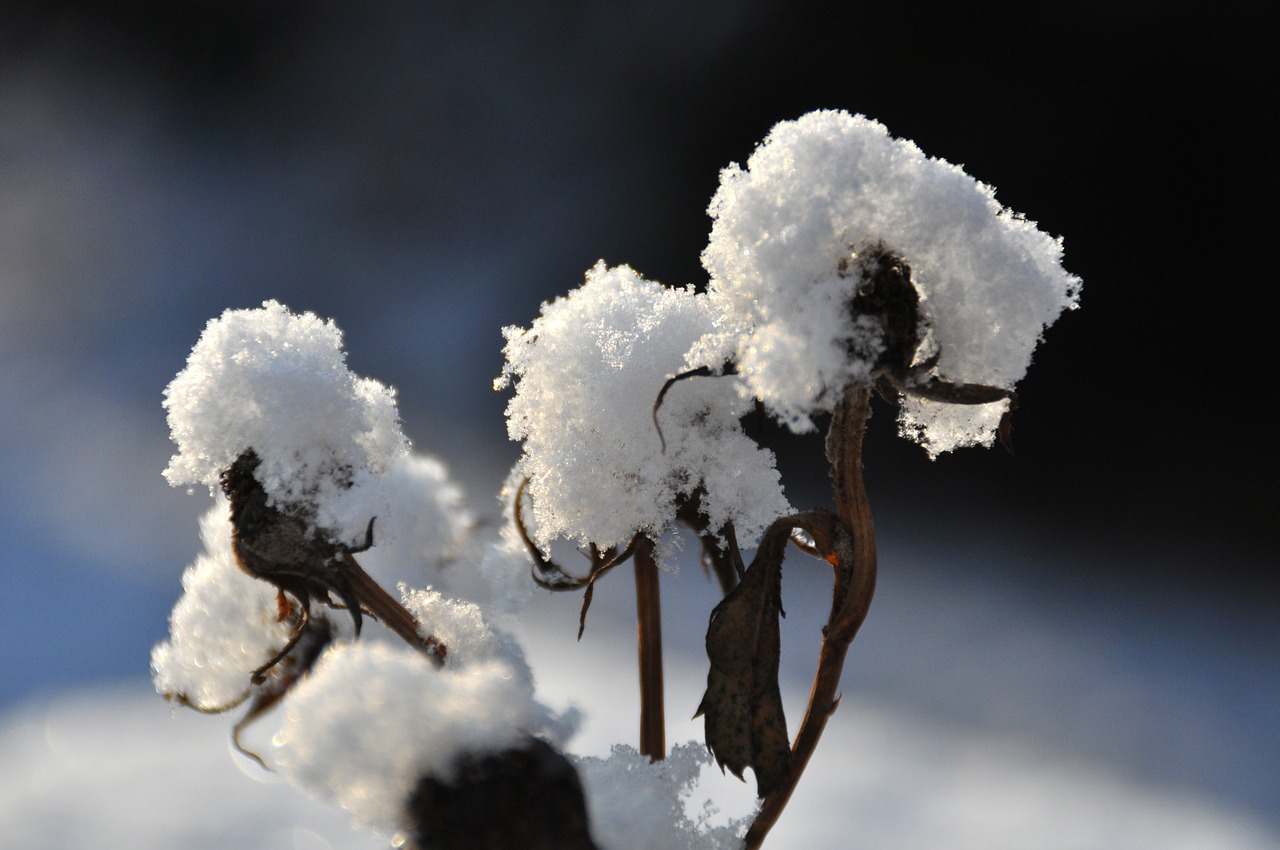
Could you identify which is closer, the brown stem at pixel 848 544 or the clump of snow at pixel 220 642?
the brown stem at pixel 848 544

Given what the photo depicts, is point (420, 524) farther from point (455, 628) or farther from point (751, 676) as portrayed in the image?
point (751, 676)

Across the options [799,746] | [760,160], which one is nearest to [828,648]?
[799,746]

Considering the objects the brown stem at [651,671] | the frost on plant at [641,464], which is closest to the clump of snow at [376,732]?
the frost on plant at [641,464]

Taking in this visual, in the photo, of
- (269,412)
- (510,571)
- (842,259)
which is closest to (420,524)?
(510,571)

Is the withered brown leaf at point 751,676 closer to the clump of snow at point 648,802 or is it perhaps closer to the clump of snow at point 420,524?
the clump of snow at point 648,802

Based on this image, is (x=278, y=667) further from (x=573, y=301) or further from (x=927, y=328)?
(x=927, y=328)
